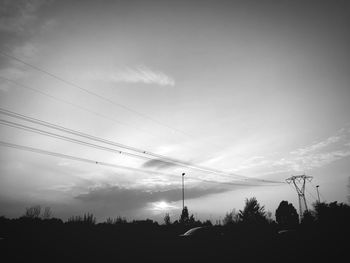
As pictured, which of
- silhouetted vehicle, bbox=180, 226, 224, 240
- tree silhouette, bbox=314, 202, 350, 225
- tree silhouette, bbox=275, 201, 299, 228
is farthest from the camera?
tree silhouette, bbox=275, 201, 299, 228

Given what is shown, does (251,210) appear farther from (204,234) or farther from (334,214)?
(204,234)

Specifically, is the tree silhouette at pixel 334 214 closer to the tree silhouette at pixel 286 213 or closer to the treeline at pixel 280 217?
the treeline at pixel 280 217

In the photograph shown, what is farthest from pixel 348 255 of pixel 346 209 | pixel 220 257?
pixel 346 209

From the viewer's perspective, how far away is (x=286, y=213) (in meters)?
69.1

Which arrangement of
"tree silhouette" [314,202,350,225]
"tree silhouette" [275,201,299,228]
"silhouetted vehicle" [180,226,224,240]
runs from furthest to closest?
1. "tree silhouette" [275,201,299,228]
2. "tree silhouette" [314,202,350,225]
3. "silhouetted vehicle" [180,226,224,240]

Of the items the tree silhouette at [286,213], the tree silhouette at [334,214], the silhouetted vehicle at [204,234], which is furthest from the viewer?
the tree silhouette at [286,213]

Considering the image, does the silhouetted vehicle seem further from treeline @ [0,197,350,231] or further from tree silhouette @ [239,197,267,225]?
tree silhouette @ [239,197,267,225]

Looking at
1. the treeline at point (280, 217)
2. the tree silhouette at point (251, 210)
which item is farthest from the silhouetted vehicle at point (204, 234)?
the tree silhouette at point (251, 210)

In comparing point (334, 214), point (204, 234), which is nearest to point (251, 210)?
point (334, 214)

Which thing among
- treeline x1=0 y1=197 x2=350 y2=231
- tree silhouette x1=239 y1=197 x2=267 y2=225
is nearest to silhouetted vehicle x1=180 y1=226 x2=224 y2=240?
treeline x1=0 y1=197 x2=350 y2=231

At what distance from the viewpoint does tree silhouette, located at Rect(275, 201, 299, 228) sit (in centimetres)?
6812

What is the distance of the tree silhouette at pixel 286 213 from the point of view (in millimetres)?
68125

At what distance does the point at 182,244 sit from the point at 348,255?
39.3 ft

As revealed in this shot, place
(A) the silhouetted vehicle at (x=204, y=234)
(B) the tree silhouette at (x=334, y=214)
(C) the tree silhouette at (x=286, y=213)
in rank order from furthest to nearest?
(C) the tree silhouette at (x=286, y=213) → (B) the tree silhouette at (x=334, y=214) → (A) the silhouetted vehicle at (x=204, y=234)
